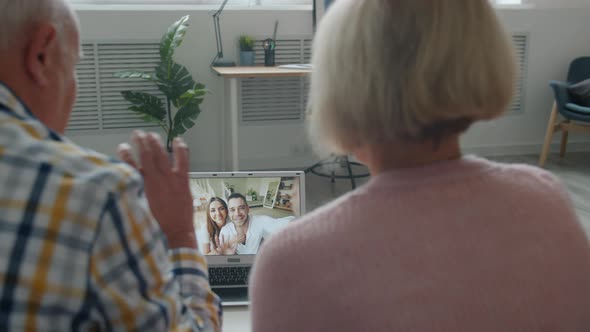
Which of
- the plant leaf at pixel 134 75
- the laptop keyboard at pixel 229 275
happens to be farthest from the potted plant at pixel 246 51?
the laptop keyboard at pixel 229 275

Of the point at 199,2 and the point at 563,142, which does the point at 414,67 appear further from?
the point at 563,142

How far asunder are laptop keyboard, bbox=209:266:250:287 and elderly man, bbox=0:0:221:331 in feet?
1.81

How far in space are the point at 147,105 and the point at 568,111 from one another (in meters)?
2.99

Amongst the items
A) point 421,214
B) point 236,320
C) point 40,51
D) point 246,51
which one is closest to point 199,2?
point 246,51

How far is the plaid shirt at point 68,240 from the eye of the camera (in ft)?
2.05

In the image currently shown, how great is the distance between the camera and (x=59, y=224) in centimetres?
63

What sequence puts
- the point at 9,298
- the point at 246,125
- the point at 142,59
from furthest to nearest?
1. the point at 246,125
2. the point at 142,59
3. the point at 9,298

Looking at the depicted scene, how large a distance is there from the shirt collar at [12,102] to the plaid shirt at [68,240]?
0.08 feet

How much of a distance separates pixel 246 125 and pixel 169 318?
12.8ft

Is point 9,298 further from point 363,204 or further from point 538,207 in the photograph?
point 538,207

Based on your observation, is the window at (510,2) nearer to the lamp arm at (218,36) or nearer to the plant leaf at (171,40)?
the lamp arm at (218,36)

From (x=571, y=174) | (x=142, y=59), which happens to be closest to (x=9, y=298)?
(x=142, y=59)

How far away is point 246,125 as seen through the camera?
4570mm

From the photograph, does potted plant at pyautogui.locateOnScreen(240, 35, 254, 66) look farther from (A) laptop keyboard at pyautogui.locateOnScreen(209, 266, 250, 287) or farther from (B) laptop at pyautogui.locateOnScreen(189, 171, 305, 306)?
(A) laptop keyboard at pyautogui.locateOnScreen(209, 266, 250, 287)
